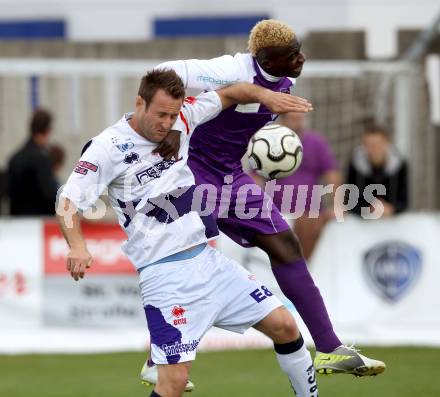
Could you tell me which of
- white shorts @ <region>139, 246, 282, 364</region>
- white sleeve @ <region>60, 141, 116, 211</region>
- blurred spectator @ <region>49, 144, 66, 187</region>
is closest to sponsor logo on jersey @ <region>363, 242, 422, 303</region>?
blurred spectator @ <region>49, 144, 66, 187</region>

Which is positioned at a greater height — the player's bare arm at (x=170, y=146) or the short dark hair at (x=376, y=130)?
the player's bare arm at (x=170, y=146)

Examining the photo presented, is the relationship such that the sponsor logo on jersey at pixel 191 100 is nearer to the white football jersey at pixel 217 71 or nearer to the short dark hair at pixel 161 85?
the white football jersey at pixel 217 71

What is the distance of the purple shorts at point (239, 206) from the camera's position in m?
7.85

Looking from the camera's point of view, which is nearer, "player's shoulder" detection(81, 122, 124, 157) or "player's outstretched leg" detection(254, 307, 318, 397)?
"player's shoulder" detection(81, 122, 124, 157)

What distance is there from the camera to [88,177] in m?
6.72

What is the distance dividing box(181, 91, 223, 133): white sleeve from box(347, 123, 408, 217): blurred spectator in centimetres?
463

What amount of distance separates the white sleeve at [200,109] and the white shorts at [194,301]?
75 centimetres

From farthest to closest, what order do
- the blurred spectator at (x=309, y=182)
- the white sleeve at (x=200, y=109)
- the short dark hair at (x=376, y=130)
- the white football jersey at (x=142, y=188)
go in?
the short dark hair at (x=376, y=130)
the blurred spectator at (x=309, y=182)
the white sleeve at (x=200, y=109)
the white football jersey at (x=142, y=188)

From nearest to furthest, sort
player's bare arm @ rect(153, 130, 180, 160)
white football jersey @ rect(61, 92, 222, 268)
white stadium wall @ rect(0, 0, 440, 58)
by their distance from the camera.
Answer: white football jersey @ rect(61, 92, 222, 268), player's bare arm @ rect(153, 130, 180, 160), white stadium wall @ rect(0, 0, 440, 58)

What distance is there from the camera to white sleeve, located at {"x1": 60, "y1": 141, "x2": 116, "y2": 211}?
265 inches

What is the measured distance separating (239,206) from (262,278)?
12.7 ft

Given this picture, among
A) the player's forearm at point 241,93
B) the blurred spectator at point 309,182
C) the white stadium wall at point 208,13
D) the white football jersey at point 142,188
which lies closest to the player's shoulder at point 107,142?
the white football jersey at point 142,188

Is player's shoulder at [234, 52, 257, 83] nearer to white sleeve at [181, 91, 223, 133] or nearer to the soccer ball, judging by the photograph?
white sleeve at [181, 91, 223, 133]

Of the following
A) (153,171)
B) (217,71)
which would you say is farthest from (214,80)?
(153,171)
